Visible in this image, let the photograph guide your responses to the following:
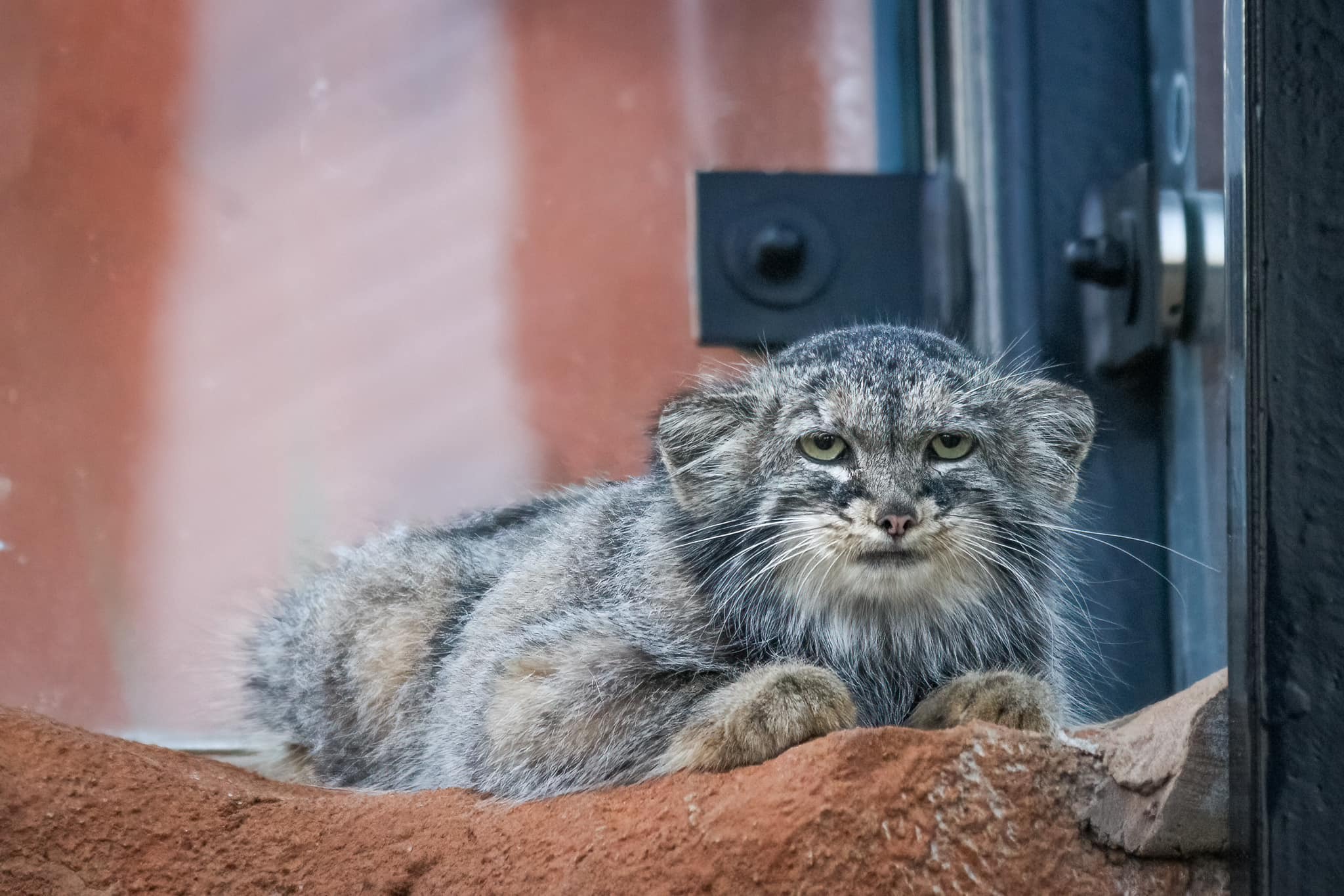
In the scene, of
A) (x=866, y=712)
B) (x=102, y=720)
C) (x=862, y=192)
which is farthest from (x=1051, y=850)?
(x=102, y=720)

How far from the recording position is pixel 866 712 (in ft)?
9.71

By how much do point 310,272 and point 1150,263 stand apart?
2.96 m

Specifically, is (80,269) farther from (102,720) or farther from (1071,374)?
(1071,374)

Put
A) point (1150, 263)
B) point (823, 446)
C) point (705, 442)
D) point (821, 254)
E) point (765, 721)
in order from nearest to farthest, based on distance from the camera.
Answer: point (765, 721) → point (823, 446) → point (705, 442) → point (1150, 263) → point (821, 254)

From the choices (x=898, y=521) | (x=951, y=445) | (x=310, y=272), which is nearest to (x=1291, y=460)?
(x=898, y=521)

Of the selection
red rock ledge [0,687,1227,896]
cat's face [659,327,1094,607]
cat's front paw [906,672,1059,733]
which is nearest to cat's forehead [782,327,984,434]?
cat's face [659,327,1094,607]

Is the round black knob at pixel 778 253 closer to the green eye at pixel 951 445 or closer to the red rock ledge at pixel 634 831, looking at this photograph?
the green eye at pixel 951 445

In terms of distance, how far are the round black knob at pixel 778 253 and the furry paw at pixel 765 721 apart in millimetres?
2498

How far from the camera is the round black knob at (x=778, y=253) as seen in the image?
4.90 metres

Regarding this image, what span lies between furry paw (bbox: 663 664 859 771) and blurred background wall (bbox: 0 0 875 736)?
2355 mm

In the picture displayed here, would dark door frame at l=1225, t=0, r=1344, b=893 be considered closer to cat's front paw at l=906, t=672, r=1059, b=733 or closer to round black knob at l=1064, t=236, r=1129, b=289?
cat's front paw at l=906, t=672, r=1059, b=733

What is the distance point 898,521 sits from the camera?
268 cm

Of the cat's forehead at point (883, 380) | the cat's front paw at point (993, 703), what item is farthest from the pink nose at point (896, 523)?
the cat's front paw at point (993, 703)

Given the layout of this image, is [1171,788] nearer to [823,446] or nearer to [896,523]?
[896,523]
